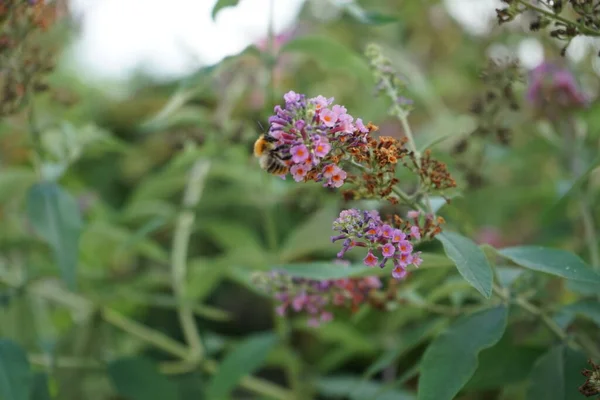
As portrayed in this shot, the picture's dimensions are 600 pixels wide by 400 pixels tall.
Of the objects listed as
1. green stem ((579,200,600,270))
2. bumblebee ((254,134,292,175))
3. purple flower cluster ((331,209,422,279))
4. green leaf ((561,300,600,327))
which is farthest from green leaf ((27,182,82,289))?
green stem ((579,200,600,270))

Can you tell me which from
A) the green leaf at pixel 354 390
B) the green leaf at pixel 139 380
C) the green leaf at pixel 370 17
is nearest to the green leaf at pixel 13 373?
the green leaf at pixel 139 380

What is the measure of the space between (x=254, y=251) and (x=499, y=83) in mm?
622

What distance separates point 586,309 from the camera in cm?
98

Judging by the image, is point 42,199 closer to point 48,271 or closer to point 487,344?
point 48,271

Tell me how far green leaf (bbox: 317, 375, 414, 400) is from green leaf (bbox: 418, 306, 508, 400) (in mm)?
286

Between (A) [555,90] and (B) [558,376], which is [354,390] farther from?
(A) [555,90]

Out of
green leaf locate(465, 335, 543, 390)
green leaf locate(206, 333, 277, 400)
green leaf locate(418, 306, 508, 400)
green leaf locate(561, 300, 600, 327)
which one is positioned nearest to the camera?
green leaf locate(418, 306, 508, 400)

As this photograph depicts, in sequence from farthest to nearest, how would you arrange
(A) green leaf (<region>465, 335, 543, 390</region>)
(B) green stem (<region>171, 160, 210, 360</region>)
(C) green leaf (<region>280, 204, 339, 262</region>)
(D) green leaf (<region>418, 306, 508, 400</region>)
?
(B) green stem (<region>171, 160, 210, 360</region>) → (C) green leaf (<region>280, 204, 339, 262</region>) → (A) green leaf (<region>465, 335, 543, 390</region>) → (D) green leaf (<region>418, 306, 508, 400</region>)

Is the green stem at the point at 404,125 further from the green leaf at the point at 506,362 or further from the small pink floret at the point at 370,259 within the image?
the green leaf at the point at 506,362

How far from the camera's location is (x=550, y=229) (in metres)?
1.52

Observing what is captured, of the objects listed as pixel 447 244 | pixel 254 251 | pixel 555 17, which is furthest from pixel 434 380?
pixel 254 251

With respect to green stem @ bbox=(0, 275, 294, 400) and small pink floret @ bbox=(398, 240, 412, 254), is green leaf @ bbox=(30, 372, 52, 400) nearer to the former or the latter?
green stem @ bbox=(0, 275, 294, 400)

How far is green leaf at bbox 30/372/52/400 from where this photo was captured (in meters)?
1.20

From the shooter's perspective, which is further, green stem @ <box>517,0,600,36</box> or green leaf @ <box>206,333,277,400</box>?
green leaf @ <box>206,333,277,400</box>
